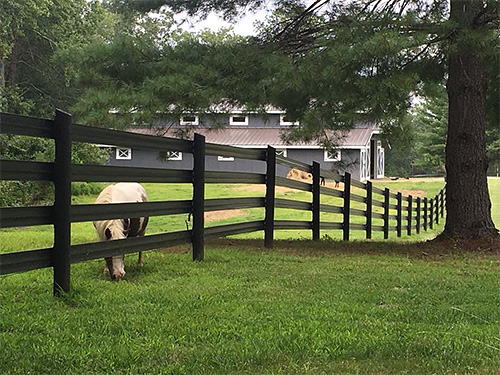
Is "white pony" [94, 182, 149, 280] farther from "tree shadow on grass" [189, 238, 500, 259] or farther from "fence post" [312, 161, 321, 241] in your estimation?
"fence post" [312, 161, 321, 241]

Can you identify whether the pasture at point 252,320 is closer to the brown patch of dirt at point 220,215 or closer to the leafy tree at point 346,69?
the leafy tree at point 346,69

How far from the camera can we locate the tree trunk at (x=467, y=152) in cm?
952

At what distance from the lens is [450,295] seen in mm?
4922

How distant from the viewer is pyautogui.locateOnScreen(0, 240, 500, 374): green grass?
3033 mm

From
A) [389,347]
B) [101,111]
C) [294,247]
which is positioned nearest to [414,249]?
[294,247]

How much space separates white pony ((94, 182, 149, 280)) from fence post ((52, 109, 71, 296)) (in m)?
0.86

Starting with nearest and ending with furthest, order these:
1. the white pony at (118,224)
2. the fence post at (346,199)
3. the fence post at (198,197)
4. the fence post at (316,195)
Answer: the white pony at (118,224), the fence post at (198,197), the fence post at (316,195), the fence post at (346,199)

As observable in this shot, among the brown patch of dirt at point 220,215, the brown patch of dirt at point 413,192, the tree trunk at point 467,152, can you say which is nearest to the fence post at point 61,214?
the tree trunk at point 467,152

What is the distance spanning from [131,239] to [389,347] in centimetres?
283

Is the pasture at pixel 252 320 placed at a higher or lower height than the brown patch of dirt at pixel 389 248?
higher

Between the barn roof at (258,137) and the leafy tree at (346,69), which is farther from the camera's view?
the barn roof at (258,137)

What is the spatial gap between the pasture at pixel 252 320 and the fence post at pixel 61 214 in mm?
143

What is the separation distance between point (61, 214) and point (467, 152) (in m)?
7.17

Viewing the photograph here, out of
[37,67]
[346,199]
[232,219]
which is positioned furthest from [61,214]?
[37,67]
